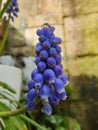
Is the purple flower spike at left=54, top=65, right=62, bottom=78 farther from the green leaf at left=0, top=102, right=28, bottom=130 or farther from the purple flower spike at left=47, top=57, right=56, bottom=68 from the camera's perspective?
the green leaf at left=0, top=102, right=28, bottom=130

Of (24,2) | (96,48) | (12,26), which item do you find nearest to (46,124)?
(96,48)

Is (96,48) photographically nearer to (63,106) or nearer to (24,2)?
(63,106)

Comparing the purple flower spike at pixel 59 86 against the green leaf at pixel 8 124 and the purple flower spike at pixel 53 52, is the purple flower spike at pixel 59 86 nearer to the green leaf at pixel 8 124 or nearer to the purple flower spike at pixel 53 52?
the purple flower spike at pixel 53 52

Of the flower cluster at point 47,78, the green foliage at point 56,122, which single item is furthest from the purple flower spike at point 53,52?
the green foliage at point 56,122

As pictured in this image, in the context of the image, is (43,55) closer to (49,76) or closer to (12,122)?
(49,76)

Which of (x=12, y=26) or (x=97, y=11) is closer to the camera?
(x=97, y=11)

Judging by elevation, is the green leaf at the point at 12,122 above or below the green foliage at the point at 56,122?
above

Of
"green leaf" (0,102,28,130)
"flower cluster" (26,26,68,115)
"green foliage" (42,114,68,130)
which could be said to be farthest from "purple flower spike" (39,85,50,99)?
"green foliage" (42,114,68,130)
